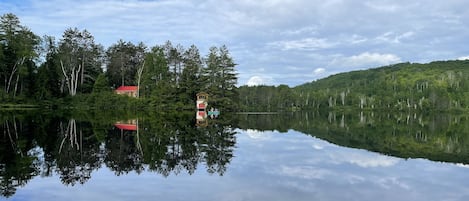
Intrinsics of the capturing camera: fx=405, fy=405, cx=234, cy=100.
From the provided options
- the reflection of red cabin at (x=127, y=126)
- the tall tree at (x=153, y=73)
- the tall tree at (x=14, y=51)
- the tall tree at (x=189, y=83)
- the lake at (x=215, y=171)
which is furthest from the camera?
the tall tree at (x=153, y=73)

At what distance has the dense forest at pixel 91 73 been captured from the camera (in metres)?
57.4

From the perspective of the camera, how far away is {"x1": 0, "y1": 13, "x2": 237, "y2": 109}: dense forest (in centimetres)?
5741

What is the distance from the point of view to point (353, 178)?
11258 mm

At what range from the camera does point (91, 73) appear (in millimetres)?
68750

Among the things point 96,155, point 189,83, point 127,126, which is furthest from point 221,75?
point 96,155

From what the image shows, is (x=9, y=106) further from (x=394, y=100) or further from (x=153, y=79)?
(x=394, y=100)

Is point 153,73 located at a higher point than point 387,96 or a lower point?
higher

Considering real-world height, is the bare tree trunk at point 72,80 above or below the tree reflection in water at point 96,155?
above

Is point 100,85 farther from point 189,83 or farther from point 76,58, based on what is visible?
point 189,83

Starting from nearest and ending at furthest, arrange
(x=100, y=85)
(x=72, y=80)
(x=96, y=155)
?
1. (x=96, y=155)
2. (x=72, y=80)
3. (x=100, y=85)

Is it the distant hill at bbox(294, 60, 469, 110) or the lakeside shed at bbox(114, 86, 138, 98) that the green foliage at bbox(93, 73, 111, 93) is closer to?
the lakeside shed at bbox(114, 86, 138, 98)

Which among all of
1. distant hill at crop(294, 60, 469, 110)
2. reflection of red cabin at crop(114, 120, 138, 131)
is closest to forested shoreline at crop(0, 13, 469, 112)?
reflection of red cabin at crop(114, 120, 138, 131)

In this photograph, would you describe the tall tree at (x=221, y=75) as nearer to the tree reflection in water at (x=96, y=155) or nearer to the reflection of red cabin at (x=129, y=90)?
the reflection of red cabin at (x=129, y=90)

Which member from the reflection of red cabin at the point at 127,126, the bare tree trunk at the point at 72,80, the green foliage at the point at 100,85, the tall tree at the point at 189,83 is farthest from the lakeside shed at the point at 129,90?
the reflection of red cabin at the point at 127,126
